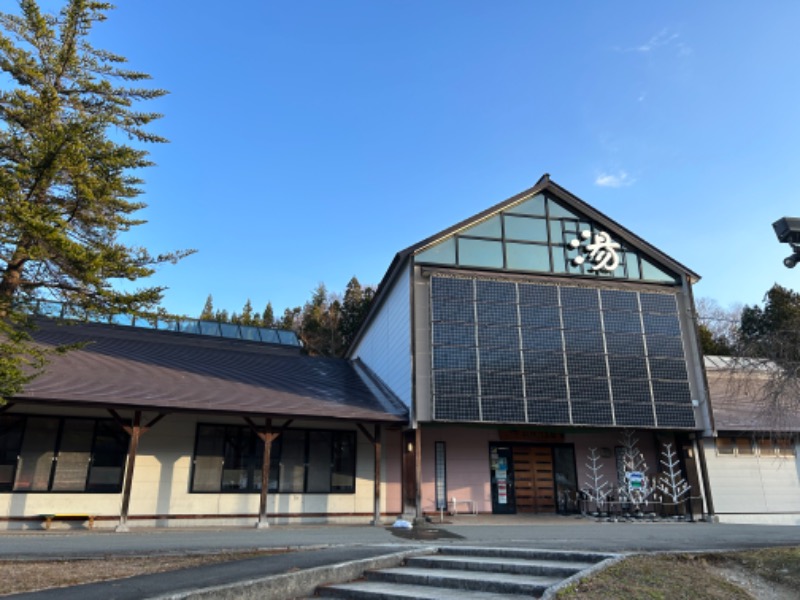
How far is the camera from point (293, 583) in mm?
5840

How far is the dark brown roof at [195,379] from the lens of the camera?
1275 centimetres

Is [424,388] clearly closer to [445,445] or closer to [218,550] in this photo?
[445,445]

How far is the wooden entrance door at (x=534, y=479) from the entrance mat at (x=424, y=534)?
18.5 feet

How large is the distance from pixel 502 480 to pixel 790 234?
1311 centimetres

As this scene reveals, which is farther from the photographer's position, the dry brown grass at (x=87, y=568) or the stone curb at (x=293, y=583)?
the dry brown grass at (x=87, y=568)

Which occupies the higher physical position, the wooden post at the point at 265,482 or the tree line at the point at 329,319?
the tree line at the point at 329,319

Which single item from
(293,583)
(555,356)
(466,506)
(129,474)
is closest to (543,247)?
(555,356)

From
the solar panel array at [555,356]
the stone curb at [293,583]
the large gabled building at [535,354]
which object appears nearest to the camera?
the stone curb at [293,583]

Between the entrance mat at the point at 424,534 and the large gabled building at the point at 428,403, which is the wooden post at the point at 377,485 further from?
the entrance mat at the point at 424,534

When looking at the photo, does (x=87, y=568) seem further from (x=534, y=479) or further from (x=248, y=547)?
(x=534, y=479)

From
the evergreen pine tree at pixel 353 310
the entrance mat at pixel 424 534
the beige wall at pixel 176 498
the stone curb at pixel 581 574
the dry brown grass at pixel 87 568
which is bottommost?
the entrance mat at pixel 424 534

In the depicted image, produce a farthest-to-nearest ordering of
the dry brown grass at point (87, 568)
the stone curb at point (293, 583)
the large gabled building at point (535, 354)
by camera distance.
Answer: the large gabled building at point (535, 354), the dry brown grass at point (87, 568), the stone curb at point (293, 583)

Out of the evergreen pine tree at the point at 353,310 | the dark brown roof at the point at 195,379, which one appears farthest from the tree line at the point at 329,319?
the dark brown roof at the point at 195,379

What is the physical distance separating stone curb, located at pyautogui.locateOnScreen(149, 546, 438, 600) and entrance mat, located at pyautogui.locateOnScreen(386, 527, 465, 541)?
3.11 metres
